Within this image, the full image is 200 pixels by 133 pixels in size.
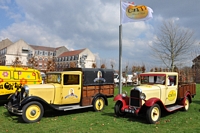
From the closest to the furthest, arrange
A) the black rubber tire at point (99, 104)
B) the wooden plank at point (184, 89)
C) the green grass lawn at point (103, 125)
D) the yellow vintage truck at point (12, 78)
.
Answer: the green grass lawn at point (103, 125), the wooden plank at point (184, 89), the black rubber tire at point (99, 104), the yellow vintage truck at point (12, 78)

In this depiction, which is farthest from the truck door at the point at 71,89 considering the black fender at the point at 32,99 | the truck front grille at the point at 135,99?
the truck front grille at the point at 135,99

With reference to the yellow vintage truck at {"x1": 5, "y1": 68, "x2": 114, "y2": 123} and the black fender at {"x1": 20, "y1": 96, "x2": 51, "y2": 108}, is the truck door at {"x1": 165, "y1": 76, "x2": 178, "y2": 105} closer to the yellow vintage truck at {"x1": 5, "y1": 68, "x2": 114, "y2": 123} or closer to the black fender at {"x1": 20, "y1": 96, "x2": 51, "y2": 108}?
the yellow vintage truck at {"x1": 5, "y1": 68, "x2": 114, "y2": 123}

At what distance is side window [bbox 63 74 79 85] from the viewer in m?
7.85

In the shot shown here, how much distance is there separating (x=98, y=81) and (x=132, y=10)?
4398mm

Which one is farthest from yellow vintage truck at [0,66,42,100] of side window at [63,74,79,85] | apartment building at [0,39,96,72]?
apartment building at [0,39,96,72]

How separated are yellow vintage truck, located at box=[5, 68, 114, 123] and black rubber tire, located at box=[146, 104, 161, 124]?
289 cm

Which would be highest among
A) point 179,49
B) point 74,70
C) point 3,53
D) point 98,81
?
point 3,53

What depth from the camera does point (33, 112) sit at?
664cm

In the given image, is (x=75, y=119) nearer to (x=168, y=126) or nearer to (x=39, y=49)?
(x=168, y=126)

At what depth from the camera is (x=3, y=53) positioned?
47094mm

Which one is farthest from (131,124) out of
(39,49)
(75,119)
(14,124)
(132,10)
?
(39,49)

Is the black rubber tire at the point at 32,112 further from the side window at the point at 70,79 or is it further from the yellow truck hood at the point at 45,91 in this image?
the side window at the point at 70,79

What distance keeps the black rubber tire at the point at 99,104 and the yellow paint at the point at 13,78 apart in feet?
15.1

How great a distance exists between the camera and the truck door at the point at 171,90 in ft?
25.7
